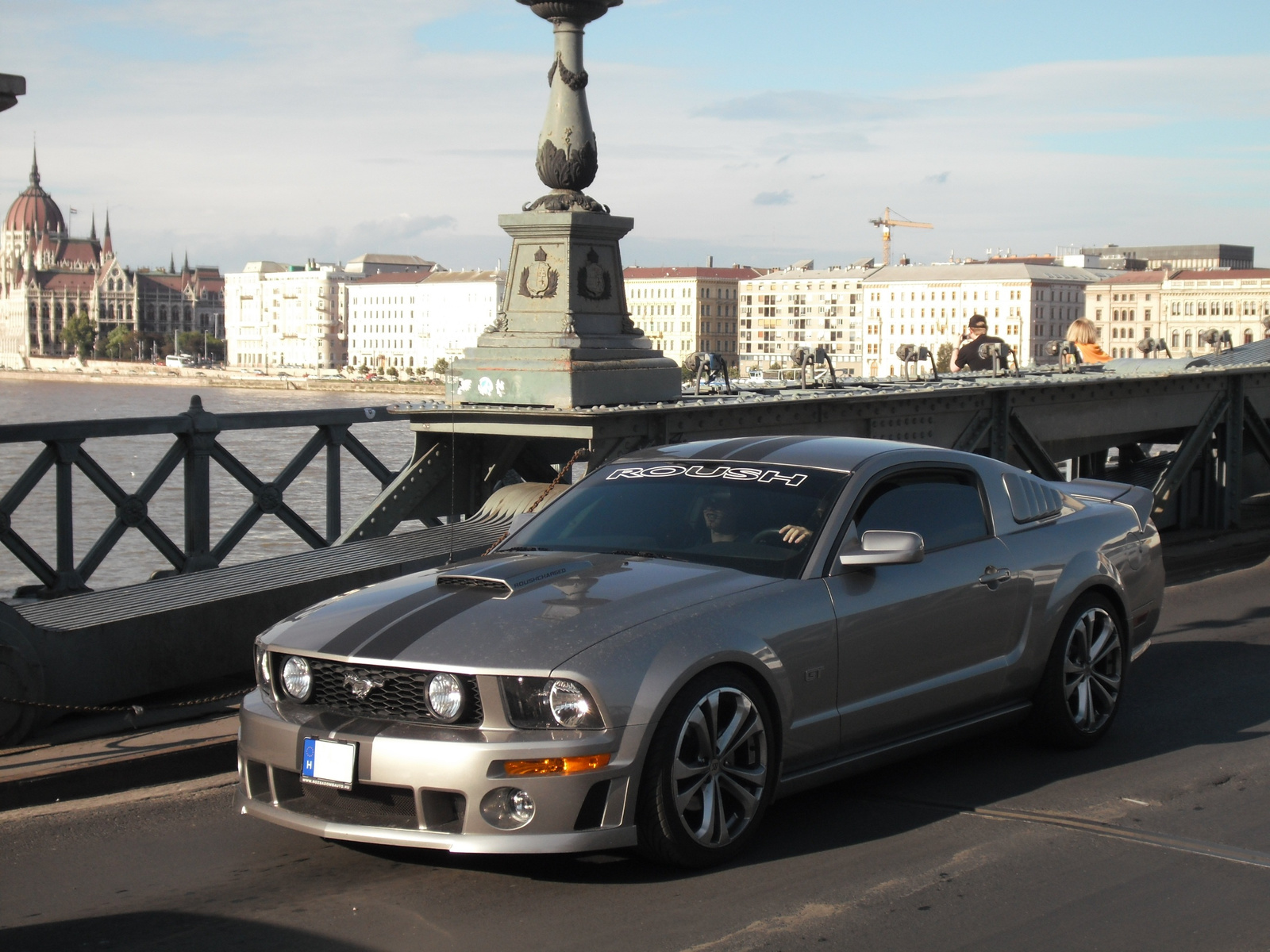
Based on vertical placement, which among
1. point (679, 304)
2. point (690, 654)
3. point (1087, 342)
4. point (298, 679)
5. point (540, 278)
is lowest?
point (298, 679)

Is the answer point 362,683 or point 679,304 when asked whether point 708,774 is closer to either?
point 362,683

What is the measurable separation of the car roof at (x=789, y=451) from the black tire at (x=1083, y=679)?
3.68ft

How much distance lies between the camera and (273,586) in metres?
7.54

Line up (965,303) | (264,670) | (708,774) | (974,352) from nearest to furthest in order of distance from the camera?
(708,774), (264,670), (974,352), (965,303)

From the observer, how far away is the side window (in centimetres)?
593

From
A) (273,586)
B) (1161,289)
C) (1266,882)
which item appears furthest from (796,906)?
(1161,289)

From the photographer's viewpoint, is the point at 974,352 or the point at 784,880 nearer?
the point at 784,880

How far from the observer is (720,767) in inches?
193

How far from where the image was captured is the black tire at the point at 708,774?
471 cm

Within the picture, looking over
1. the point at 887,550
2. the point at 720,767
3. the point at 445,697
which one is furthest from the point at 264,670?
the point at 887,550

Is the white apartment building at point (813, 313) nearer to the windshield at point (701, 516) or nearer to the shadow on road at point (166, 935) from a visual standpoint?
the windshield at point (701, 516)

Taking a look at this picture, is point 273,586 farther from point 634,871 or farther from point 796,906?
point 796,906

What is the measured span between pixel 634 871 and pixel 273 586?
3.27 metres

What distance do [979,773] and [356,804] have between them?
284cm
